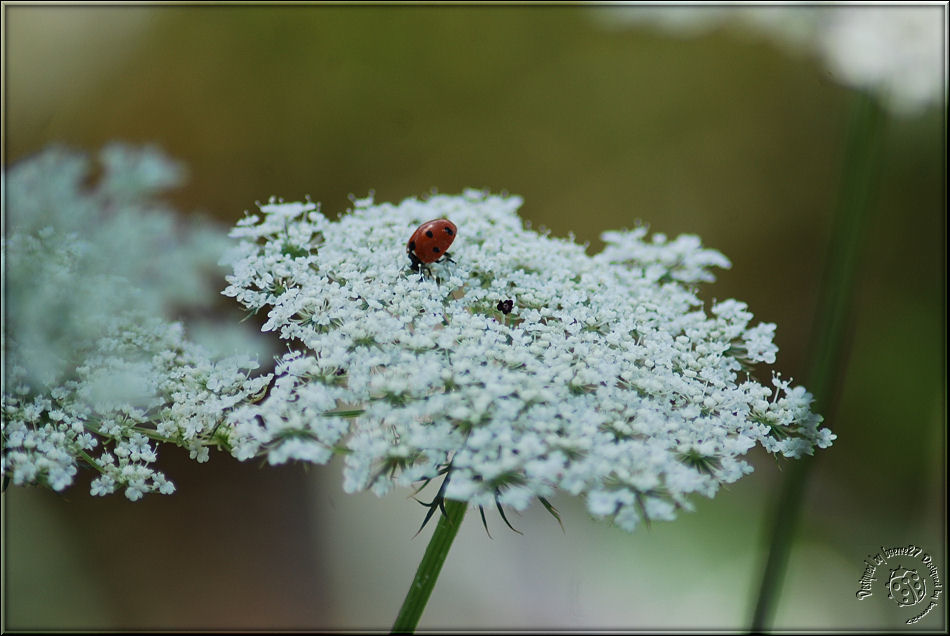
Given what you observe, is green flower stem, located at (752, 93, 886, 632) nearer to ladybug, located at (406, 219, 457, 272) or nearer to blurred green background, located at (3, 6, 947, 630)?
ladybug, located at (406, 219, 457, 272)

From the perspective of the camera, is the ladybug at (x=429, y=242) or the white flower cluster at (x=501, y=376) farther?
the ladybug at (x=429, y=242)

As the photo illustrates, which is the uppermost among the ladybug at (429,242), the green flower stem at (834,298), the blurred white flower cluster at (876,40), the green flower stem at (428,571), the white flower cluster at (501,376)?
the blurred white flower cluster at (876,40)

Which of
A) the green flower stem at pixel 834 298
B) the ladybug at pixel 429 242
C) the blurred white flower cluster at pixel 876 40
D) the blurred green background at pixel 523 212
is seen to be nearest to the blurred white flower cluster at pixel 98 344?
the ladybug at pixel 429 242

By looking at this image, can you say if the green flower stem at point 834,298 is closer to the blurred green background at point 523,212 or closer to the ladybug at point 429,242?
the ladybug at point 429,242

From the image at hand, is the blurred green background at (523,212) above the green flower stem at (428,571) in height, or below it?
above

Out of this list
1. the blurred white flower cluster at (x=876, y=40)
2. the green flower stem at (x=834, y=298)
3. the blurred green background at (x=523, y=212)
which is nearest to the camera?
the green flower stem at (x=834, y=298)

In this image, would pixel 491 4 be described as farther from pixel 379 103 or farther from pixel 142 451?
pixel 142 451

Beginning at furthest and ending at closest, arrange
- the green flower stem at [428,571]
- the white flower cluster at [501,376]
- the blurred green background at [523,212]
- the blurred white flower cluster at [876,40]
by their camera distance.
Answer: the blurred green background at [523,212], the blurred white flower cluster at [876,40], the green flower stem at [428,571], the white flower cluster at [501,376]
